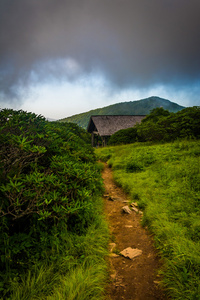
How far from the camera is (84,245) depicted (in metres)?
3.13

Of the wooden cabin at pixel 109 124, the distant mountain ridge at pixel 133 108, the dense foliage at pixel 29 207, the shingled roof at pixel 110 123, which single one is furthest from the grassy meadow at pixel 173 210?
the distant mountain ridge at pixel 133 108

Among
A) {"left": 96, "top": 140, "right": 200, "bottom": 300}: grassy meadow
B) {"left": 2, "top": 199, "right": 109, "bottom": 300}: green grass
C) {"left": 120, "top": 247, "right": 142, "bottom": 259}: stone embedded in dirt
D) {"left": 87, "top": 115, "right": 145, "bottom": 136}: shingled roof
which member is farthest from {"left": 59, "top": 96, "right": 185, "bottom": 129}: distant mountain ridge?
{"left": 2, "top": 199, "right": 109, "bottom": 300}: green grass

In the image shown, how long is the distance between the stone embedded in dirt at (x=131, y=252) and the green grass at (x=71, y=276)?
1.39 feet

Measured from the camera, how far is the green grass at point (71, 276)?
214 centimetres

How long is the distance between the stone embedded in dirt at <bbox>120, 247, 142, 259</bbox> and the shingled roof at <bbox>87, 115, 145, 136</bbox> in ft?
69.1

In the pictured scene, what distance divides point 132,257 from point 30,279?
6.20ft

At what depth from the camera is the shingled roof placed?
2458 centimetres

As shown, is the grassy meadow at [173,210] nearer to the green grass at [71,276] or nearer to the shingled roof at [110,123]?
the green grass at [71,276]

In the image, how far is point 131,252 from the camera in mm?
3295

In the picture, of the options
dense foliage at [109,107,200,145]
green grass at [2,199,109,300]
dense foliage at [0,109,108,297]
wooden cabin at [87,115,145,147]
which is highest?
wooden cabin at [87,115,145,147]

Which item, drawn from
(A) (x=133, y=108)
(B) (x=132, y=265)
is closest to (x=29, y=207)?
(B) (x=132, y=265)

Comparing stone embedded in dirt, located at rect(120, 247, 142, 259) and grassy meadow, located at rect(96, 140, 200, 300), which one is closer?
grassy meadow, located at rect(96, 140, 200, 300)

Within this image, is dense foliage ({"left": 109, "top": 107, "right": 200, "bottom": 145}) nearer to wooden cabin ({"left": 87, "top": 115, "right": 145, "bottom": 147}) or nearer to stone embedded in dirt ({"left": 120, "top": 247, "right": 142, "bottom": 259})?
wooden cabin ({"left": 87, "top": 115, "right": 145, "bottom": 147})

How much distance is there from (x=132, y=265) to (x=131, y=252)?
33cm
